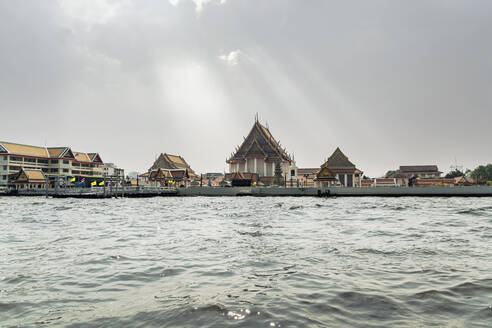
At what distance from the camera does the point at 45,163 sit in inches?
3007

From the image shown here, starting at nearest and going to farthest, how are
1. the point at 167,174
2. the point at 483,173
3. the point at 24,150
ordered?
the point at 24,150 < the point at 167,174 < the point at 483,173

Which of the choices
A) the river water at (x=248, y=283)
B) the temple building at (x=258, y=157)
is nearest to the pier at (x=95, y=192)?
the temple building at (x=258, y=157)

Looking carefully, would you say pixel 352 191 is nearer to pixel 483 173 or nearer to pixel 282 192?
pixel 282 192

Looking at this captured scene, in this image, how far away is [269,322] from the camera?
12.1 ft

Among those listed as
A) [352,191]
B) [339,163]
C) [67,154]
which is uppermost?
[67,154]

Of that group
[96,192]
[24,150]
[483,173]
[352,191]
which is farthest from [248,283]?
[483,173]

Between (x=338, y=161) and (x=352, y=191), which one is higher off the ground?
(x=338, y=161)

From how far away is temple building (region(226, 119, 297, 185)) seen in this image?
247 ft

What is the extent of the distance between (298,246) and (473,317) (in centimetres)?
516

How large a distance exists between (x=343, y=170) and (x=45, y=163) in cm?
7002

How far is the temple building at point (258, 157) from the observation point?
75250 millimetres

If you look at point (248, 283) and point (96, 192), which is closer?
point (248, 283)

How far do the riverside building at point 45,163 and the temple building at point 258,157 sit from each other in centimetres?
3501

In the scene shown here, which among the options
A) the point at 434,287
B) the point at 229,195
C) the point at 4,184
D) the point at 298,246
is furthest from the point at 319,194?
the point at 4,184
